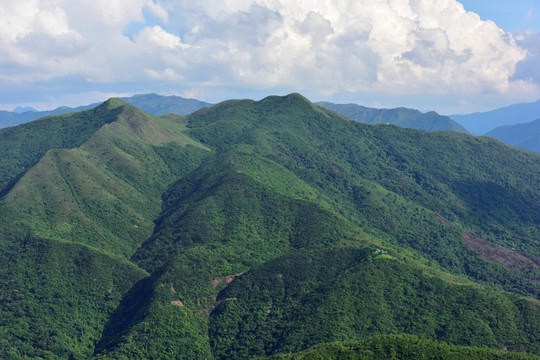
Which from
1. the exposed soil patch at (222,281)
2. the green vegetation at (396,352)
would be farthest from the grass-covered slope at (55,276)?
the green vegetation at (396,352)

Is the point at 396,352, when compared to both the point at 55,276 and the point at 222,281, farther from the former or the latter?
the point at 55,276

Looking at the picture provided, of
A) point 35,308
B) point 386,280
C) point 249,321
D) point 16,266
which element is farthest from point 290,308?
point 16,266

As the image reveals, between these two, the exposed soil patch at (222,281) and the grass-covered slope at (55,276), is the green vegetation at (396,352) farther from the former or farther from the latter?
the grass-covered slope at (55,276)

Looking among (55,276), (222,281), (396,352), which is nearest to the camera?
(396,352)

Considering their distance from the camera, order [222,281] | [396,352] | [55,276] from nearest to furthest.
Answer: [396,352], [55,276], [222,281]

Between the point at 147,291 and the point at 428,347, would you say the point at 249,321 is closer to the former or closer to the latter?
the point at 147,291

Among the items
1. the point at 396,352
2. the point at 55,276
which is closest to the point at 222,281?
the point at 55,276

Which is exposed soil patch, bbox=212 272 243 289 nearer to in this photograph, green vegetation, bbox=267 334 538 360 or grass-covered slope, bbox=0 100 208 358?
grass-covered slope, bbox=0 100 208 358

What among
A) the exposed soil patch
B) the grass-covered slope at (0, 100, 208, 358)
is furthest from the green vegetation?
the grass-covered slope at (0, 100, 208, 358)

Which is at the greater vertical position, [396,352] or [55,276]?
[396,352]

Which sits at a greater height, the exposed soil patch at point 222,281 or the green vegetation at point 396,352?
the green vegetation at point 396,352

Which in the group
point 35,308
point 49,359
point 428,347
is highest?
point 428,347
